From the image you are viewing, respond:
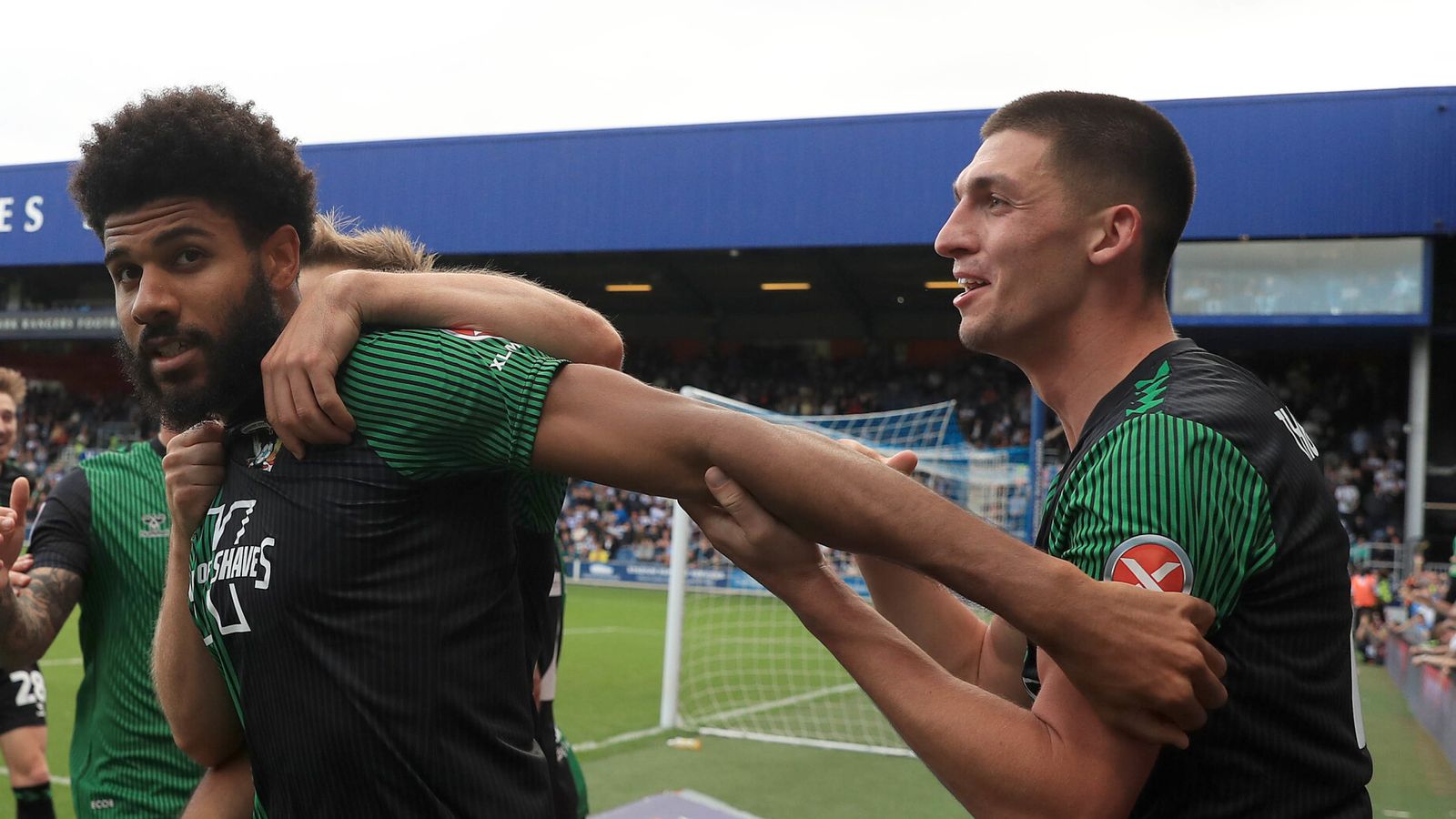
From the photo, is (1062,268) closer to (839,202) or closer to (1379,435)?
(839,202)

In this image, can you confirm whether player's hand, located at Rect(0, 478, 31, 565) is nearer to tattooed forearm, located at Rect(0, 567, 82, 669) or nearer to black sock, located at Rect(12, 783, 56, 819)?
tattooed forearm, located at Rect(0, 567, 82, 669)

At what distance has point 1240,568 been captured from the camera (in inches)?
63.3

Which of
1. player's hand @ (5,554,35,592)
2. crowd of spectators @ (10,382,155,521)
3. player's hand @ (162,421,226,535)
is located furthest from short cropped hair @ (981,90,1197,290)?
crowd of spectators @ (10,382,155,521)

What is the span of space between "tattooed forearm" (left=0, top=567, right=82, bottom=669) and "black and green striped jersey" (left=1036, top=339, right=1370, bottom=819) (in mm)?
2707

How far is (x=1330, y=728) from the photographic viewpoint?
67.4 inches

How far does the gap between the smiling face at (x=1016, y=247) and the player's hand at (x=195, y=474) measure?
1.30m

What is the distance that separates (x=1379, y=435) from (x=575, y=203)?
17.5 m

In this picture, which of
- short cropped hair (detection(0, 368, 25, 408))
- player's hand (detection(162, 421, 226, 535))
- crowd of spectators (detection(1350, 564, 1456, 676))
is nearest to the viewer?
player's hand (detection(162, 421, 226, 535))

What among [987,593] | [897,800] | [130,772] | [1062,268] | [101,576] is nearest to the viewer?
[987,593]

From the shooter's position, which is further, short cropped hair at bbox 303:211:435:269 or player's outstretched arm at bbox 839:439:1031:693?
short cropped hair at bbox 303:211:435:269

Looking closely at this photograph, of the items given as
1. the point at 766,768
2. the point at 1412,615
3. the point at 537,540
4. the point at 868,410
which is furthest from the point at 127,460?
the point at 868,410

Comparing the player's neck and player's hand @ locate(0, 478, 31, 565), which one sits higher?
the player's neck

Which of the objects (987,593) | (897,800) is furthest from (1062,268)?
(897,800)

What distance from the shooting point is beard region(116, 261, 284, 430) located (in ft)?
6.33
